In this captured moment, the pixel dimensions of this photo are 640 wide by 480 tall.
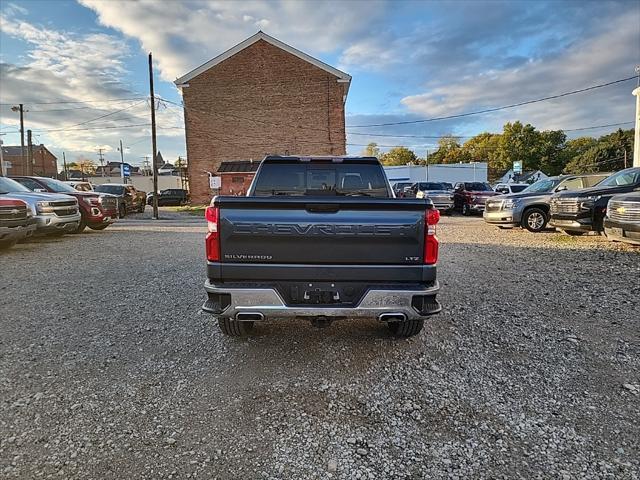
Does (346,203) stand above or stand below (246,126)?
below

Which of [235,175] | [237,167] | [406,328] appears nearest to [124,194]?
[235,175]

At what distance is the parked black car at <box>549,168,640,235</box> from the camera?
32.6 ft

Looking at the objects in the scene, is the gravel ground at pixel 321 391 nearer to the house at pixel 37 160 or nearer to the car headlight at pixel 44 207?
the car headlight at pixel 44 207

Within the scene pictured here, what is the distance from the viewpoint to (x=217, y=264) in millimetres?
3387

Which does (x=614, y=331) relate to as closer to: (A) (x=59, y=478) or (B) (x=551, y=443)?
(B) (x=551, y=443)

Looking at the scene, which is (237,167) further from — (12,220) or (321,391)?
(321,391)

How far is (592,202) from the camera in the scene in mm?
10000

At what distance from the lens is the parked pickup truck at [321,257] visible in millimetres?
3338

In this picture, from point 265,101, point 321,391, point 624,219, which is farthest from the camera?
point 265,101

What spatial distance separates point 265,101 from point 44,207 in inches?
852

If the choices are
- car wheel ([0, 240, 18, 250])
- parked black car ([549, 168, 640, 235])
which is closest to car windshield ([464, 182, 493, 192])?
parked black car ([549, 168, 640, 235])

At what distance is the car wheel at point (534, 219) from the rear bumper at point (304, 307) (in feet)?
35.7

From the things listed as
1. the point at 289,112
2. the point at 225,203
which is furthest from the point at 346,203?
the point at 289,112

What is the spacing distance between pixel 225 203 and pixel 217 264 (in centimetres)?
49
